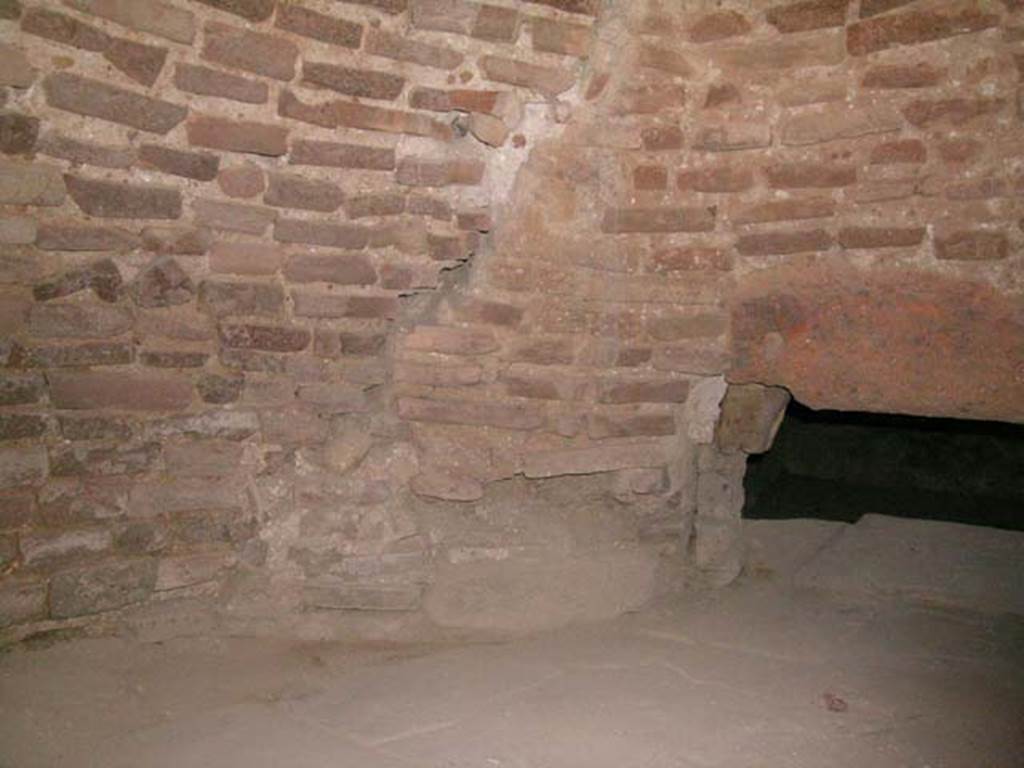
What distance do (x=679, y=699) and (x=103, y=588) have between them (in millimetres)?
1593

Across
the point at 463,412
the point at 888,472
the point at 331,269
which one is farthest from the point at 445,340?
the point at 888,472

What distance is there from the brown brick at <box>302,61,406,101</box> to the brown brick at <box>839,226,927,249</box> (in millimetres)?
1353

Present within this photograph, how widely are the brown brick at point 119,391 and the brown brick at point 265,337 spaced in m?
0.17

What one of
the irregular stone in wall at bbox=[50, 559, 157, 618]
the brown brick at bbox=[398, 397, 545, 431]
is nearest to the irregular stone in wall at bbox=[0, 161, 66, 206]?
the irregular stone in wall at bbox=[50, 559, 157, 618]

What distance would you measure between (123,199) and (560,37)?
1289mm

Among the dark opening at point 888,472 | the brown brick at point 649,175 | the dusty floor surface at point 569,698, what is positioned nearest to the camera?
the dusty floor surface at point 569,698

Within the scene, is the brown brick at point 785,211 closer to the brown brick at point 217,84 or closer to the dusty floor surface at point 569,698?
the dusty floor surface at point 569,698

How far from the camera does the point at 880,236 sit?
2.62 meters

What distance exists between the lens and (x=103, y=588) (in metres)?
2.51

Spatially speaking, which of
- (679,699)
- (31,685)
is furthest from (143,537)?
(679,699)

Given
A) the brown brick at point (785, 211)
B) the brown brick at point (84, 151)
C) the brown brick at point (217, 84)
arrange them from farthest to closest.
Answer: the brown brick at point (785, 211) → the brown brick at point (217, 84) → the brown brick at point (84, 151)

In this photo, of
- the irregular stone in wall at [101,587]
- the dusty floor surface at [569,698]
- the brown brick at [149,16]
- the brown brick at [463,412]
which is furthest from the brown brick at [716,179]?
the irregular stone in wall at [101,587]

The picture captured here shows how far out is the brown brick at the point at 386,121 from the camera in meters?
2.52

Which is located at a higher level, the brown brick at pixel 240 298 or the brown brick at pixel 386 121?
the brown brick at pixel 386 121
